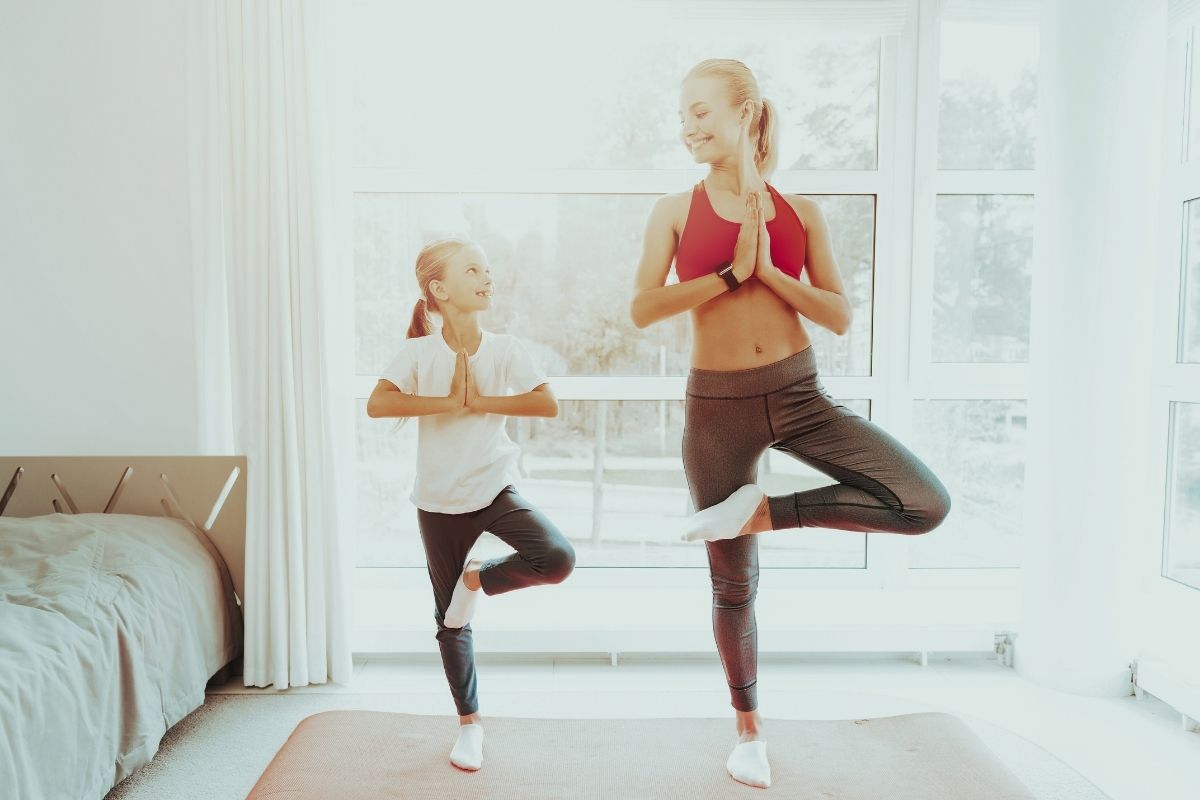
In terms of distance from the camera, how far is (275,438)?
2852 millimetres

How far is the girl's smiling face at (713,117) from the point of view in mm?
1924

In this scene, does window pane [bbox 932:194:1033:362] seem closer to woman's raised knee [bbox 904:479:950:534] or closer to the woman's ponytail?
the woman's ponytail

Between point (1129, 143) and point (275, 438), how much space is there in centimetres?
300

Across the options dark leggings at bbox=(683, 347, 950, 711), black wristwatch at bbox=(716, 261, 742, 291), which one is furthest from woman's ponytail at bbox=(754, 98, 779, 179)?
dark leggings at bbox=(683, 347, 950, 711)

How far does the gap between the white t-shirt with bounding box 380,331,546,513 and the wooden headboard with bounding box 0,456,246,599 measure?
4.20ft

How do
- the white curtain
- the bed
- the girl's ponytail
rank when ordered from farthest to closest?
the white curtain
the girl's ponytail
the bed

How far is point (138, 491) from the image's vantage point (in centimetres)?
303

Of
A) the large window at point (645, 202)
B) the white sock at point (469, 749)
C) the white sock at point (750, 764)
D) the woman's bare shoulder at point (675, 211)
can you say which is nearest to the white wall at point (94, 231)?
the large window at point (645, 202)

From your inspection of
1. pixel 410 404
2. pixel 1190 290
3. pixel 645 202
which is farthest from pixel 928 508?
pixel 1190 290

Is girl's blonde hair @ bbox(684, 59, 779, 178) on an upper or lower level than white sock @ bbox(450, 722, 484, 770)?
upper

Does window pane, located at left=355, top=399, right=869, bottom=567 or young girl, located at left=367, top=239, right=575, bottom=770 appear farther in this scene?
window pane, located at left=355, top=399, right=869, bottom=567

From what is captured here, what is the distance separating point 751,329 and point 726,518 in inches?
17.9

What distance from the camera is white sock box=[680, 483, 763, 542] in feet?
5.93

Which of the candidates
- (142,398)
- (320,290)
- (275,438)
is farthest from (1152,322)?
(142,398)
